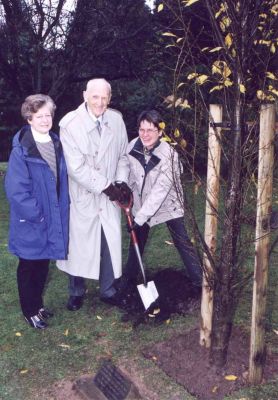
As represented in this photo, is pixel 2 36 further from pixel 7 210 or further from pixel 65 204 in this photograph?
pixel 65 204

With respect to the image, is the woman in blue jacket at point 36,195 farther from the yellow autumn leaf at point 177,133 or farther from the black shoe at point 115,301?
the yellow autumn leaf at point 177,133

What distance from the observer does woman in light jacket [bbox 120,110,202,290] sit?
4.70 meters

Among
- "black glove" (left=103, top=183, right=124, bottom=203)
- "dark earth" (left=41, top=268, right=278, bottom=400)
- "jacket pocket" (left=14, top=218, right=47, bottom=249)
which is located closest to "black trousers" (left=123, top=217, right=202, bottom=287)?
"dark earth" (left=41, top=268, right=278, bottom=400)

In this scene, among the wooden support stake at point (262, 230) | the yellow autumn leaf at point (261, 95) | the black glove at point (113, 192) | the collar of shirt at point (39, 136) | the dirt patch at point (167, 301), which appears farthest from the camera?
the dirt patch at point (167, 301)

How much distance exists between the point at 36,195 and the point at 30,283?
85cm

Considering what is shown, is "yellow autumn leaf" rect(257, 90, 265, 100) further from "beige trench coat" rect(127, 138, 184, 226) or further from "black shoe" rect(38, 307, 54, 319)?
"black shoe" rect(38, 307, 54, 319)

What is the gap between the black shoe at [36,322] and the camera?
15.2ft

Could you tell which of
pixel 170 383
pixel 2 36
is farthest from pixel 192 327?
pixel 2 36

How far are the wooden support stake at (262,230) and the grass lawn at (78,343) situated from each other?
1.03 feet

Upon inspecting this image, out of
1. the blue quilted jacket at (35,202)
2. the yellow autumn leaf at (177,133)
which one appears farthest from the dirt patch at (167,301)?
the yellow autumn leaf at (177,133)

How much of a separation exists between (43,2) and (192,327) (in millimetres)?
10041

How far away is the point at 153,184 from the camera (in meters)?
4.89

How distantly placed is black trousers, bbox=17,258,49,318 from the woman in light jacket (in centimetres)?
100

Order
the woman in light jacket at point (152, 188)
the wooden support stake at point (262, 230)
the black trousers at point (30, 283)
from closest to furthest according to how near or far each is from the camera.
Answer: the wooden support stake at point (262, 230) < the black trousers at point (30, 283) < the woman in light jacket at point (152, 188)
